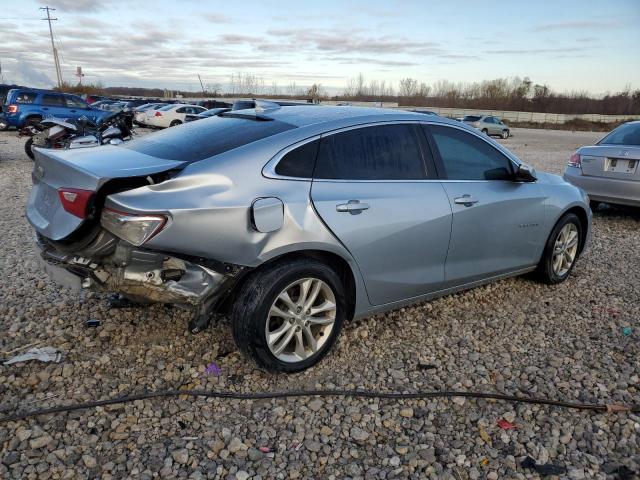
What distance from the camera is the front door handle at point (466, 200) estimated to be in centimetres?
373

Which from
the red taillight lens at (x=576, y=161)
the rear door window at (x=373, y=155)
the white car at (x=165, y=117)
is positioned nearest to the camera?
the rear door window at (x=373, y=155)

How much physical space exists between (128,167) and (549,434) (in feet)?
8.95

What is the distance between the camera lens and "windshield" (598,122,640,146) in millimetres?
7453

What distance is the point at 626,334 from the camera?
3.98m

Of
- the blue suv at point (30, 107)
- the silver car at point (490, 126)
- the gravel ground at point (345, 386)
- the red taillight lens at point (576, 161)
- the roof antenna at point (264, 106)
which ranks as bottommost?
the silver car at point (490, 126)

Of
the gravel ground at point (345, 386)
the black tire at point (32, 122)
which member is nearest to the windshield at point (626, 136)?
the gravel ground at point (345, 386)

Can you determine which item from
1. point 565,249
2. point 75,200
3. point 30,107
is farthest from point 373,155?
point 30,107

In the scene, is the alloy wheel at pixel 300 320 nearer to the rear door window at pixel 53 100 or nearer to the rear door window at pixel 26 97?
the rear door window at pixel 53 100

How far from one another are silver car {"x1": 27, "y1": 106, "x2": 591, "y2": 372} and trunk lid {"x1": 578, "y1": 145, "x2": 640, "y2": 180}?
4.15 meters

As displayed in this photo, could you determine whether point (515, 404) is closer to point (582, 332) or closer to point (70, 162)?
point (582, 332)

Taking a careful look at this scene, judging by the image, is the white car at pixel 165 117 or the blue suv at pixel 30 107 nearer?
the blue suv at pixel 30 107

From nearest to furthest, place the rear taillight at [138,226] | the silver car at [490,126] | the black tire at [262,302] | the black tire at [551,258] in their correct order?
the rear taillight at [138,226]
the black tire at [262,302]
the black tire at [551,258]
the silver car at [490,126]

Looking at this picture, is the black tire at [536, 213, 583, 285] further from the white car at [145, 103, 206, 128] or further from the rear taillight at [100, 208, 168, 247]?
the white car at [145, 103, 206, 128]

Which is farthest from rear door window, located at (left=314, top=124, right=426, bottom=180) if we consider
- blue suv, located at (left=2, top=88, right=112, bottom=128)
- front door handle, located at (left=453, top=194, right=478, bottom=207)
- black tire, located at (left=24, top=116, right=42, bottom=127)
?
blue suv, located at (left=2, top=88, right=112, bottom=128)
